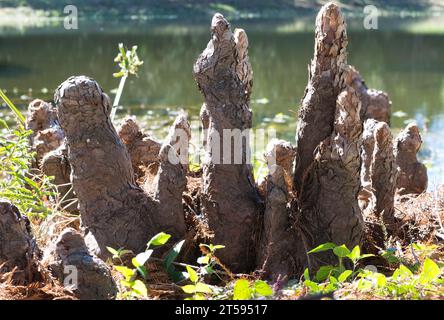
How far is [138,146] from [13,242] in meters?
1.48

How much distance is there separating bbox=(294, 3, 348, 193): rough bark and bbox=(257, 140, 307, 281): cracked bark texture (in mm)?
104

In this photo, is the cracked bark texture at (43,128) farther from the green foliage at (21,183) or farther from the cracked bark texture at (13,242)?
the cracked bark texture at (13,242)

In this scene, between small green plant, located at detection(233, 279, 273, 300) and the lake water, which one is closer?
small green plant, located at detection(233, 279, 273, 300)

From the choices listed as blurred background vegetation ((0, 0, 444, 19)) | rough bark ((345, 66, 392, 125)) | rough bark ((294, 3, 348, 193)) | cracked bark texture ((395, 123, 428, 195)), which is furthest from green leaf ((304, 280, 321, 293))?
blurred background vegetation ((0, 0, 444, 19))

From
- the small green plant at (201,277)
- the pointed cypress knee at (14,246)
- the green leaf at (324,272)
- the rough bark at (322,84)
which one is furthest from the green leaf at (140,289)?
the rough bark at (322,84)

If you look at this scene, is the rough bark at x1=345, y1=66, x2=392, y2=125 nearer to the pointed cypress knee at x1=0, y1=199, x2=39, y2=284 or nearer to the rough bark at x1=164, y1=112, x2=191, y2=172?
the rough bark at x1=164, y1=112, x2=191, y2=172

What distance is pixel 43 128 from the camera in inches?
171

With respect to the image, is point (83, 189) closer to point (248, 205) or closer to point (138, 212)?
point (138, 212)

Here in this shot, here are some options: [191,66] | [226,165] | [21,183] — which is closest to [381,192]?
[226,165]

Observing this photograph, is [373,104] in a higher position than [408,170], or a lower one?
higher

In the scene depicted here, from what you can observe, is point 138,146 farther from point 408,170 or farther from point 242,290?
point 242,290

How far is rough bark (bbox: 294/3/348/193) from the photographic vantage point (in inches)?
122

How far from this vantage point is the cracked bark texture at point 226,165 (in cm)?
317
